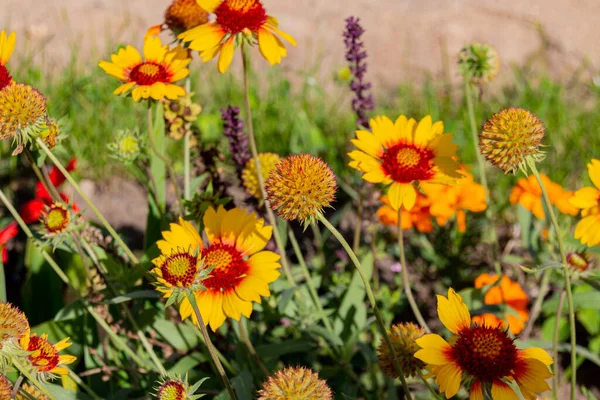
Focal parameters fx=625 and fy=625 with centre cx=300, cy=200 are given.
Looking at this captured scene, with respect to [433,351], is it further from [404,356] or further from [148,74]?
[148,74]

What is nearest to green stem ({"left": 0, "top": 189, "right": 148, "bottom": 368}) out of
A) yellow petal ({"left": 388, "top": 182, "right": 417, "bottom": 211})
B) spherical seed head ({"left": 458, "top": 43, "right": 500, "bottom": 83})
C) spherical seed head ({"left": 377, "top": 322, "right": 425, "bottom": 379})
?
spherical seed head ({"left": 377, "top": 322, "right": 425, "bottom": 379})

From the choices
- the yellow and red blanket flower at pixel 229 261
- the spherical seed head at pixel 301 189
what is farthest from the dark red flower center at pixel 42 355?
the spherical seed head at pixel 301 189

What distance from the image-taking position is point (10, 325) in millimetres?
1211

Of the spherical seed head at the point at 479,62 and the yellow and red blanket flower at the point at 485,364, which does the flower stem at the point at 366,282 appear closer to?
the yellow and red blanket flower at the point at 485,364

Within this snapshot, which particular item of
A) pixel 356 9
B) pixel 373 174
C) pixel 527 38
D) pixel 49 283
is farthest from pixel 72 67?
pixel 527 38

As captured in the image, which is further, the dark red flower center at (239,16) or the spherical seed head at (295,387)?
the dark red flower center at (239,16)

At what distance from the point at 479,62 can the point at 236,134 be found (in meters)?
0.84

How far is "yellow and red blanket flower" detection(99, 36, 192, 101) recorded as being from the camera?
1.60 metres

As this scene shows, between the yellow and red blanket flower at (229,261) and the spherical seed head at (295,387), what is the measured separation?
0.23 meters

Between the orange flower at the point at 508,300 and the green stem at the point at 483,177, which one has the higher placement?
the green stem at the point at 483,177

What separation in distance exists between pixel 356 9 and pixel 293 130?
1.49m

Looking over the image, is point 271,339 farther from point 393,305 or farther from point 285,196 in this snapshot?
point 285,196

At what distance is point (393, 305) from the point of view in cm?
246

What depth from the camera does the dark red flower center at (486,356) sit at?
1.23m
